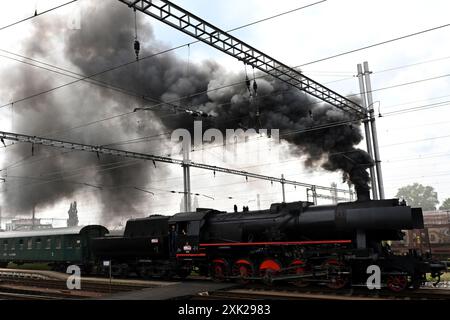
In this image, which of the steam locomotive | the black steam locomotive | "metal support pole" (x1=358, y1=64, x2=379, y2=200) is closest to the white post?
the steam locomotive

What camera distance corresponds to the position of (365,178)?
12.9 meters

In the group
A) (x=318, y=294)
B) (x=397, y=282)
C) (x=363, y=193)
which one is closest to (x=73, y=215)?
(x=363, y=193)

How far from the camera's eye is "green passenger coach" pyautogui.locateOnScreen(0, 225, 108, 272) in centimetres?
1808

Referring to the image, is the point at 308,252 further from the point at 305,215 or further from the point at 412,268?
the point at 412,268

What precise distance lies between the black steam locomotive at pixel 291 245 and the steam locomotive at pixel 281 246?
0.07ft

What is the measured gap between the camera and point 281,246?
37.7ft

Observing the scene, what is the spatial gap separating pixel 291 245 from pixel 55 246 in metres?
13.1

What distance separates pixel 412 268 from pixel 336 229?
2.05 m

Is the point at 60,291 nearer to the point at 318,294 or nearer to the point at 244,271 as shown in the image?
the point at 244,271

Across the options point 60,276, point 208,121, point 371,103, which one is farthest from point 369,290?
point 60,276

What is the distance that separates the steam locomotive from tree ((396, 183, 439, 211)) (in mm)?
103248

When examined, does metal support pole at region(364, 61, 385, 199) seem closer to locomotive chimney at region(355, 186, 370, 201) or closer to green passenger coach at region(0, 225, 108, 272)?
locomotive chimney at region(355, 186, 370, 201)

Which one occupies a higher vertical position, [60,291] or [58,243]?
[58,243]

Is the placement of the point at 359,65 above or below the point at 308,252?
above
